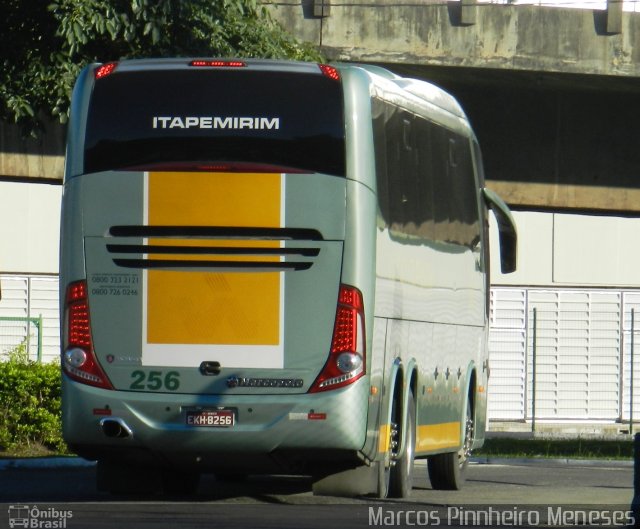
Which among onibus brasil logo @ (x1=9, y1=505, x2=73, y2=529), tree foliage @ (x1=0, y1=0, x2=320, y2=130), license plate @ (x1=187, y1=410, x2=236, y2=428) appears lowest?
onibus brasil logo @ (x1=9, y1=505, x2=73, y2=529)

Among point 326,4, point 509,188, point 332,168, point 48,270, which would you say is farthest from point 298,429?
point 48,270

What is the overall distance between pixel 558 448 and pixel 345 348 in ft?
46.5

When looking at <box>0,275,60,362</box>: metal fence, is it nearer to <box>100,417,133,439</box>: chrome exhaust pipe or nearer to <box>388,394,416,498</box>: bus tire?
<box>388,394,416,498</box>: bus tire

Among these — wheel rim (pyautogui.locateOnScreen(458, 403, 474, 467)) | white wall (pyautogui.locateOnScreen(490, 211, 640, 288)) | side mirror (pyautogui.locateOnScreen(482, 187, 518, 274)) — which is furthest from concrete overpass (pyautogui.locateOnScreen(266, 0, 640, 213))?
wheel rim (pyautogui.locateOnScreen(458, 403, 474, 467))

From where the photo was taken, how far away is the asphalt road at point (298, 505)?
13039mm

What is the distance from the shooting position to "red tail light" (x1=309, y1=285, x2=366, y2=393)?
557 inches

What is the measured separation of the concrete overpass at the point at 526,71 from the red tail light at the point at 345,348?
12295 mm

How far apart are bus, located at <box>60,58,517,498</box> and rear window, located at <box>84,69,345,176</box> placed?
0.04ft

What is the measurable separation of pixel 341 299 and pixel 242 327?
2.70 ft

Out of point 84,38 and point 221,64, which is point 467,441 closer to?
point 84,38

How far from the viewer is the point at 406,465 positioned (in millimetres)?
16047

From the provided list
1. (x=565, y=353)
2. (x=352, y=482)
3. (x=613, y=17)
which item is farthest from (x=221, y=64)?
(x=565, y=353)

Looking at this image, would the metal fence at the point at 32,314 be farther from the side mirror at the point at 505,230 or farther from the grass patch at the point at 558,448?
the side mirror at the point at 505,230

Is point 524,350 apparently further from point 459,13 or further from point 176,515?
point 176,515
